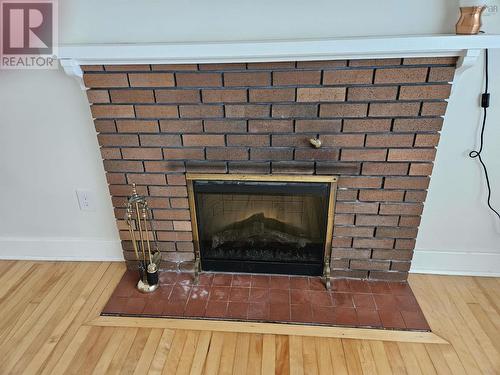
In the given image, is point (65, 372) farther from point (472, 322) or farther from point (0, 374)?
point (472, 322)

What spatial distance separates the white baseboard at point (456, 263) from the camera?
1.83m

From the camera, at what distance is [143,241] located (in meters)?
1.86

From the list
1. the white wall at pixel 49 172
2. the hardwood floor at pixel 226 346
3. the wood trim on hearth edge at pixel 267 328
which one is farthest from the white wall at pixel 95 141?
the wood trim on hearth edge at pixel 267 328

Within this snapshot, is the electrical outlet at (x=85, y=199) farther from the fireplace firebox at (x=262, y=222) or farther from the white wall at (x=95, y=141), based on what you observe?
the fireplace firebox at (x=262, y=222)

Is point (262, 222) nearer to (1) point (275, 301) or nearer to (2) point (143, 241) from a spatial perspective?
(1) point (275, 301)

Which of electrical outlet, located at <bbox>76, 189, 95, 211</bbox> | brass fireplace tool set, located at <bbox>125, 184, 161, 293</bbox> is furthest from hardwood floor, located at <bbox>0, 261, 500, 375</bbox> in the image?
electrical outlet, located at <bbox>76, 189, 95, 211</bbox>

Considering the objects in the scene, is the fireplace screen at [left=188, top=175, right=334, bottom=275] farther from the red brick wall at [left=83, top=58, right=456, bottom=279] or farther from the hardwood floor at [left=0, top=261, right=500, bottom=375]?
the hardwood floor at [left=0, top=261, right=500, bottom=375]

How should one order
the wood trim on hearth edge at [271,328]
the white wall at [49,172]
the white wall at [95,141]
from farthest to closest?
1. the white wall at [49,172]
2. the wood trim on hearth edge at [271,328]
3. the white wall at [95,141]

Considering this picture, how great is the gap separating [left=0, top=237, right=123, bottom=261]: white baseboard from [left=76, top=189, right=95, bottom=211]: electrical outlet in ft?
0.72

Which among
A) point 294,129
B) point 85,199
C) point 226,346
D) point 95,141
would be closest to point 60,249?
point 85,199

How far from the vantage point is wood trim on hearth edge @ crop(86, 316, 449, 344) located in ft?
4.99

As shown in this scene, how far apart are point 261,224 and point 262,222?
0.01 meters

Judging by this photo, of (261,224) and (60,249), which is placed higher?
(261,224)

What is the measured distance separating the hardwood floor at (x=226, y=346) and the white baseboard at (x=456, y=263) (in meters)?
0.10
